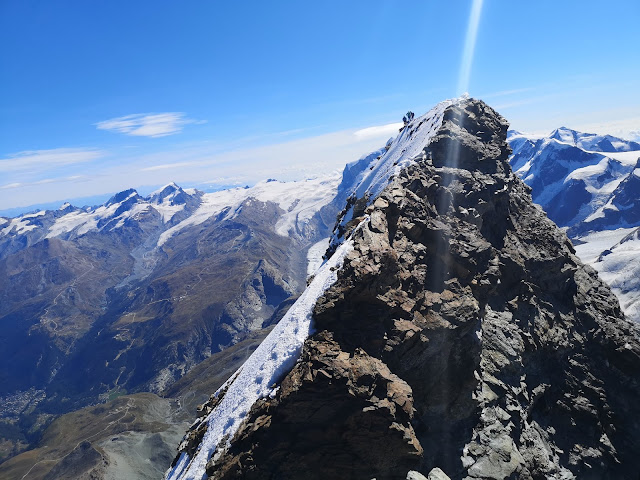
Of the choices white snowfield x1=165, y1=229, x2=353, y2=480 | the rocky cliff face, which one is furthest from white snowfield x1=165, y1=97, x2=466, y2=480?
the rocky cliff face

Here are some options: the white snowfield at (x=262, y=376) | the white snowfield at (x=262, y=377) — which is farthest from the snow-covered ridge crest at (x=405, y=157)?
the white snowfield at (x=262, y=377)

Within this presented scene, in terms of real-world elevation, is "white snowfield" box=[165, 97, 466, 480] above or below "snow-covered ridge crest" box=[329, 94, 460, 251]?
below

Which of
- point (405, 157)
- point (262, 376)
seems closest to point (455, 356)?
point (262, 376)

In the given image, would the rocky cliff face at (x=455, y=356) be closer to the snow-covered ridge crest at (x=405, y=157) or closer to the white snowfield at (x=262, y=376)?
the white snowfield at (x=262, y=376)

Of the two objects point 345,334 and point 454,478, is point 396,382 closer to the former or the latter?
point 345,334

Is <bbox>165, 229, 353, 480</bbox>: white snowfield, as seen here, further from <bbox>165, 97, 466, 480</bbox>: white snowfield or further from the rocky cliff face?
the rocky cliff face

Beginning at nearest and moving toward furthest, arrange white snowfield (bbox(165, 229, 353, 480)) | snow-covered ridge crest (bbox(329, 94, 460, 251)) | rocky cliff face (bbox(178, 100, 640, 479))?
rocky cliff face (bbox(178, 100, 640, 479)) < white snowfield (bbox(165, 229, 353, 480)) < snow-covered ridge crest (bbox(329, 94, 460, 251))

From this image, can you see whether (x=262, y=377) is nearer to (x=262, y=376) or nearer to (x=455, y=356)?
(x=262, y=376)
